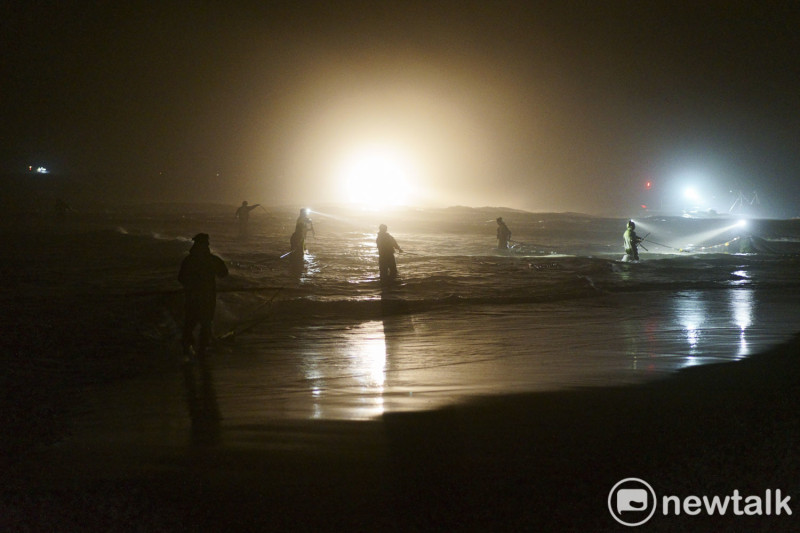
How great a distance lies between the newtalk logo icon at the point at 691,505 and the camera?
3.71m

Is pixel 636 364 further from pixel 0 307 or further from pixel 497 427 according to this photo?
pixel 0 307

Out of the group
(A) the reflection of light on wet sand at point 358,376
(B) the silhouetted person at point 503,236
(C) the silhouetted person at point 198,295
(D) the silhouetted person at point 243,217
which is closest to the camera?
(A) the reflection of light on wet sand at point 358,376

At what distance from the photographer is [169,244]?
2222 centimetres

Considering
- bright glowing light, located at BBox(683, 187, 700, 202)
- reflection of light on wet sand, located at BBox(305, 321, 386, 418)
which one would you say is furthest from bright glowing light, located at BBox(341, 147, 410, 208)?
reflection of light on wet sand, located at BBox(305, 321, 386, 418)

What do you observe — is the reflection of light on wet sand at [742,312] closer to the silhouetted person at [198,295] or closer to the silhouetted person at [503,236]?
the silhouetted person at [198,295]

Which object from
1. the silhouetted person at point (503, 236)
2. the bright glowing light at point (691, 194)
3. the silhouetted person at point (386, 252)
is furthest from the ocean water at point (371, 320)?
the bright glowing light at point (691, 194)

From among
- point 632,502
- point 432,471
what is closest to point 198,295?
point 432,471

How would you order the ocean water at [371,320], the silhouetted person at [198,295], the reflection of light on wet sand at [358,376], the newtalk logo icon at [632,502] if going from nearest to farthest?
1. the newtalk logo icon at [632,502]
2. the reflection of light on wet sand at [358,376]
3. the ocean water at [371,320]
4. the silhouetted person at [198,295]

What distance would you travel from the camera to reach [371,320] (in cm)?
1256

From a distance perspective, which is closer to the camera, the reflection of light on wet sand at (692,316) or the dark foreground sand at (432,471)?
the dark foreground sand at (432,471)

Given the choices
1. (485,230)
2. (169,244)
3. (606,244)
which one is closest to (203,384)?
(169,244)

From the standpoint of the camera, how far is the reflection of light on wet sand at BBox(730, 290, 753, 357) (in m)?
9.67

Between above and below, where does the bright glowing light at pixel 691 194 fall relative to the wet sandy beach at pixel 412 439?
above

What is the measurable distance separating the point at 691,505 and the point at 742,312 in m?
10.5
